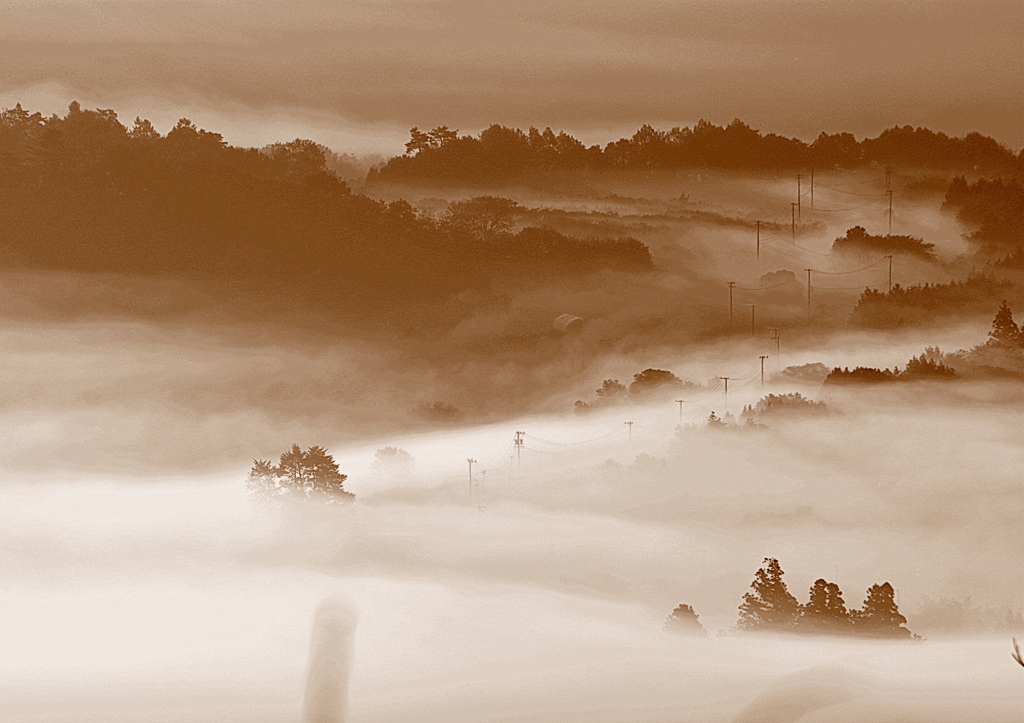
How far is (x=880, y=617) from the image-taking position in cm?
474

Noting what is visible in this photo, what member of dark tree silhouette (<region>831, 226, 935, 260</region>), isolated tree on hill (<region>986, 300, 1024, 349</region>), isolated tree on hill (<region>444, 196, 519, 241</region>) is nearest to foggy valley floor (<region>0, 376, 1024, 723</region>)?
isolated tree on hill (<region>986, 300, 1024, 349</region>)

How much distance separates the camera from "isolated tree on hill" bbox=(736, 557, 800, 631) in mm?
4746

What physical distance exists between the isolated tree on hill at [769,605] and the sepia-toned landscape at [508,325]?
0.05ft

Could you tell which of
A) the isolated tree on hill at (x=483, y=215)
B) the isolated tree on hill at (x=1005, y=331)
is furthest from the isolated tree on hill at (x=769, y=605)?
the isolated tree on hill at (x=483, y=215)

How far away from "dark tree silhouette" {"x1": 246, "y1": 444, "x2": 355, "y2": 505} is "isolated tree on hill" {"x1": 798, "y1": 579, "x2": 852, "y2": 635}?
173 cm

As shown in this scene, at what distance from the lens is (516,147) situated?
195 inches

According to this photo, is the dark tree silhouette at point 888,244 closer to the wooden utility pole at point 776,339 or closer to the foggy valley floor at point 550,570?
the wooden utility pole at point 776,339

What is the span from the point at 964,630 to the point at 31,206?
3811 millimetres

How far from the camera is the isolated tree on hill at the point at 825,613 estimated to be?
4.74 m

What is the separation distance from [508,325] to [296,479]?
990 mm

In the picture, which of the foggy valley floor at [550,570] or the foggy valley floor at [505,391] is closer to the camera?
the foggy valley floor at [550,570]

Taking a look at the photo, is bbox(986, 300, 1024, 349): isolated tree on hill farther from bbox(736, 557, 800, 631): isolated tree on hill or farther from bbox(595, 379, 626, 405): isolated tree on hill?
bbox(595, 379, 626, 405): isolated tree on hill

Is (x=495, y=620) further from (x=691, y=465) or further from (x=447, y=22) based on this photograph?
(x=447, y=22)

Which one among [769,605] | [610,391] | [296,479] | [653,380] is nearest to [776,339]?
[653,380]
